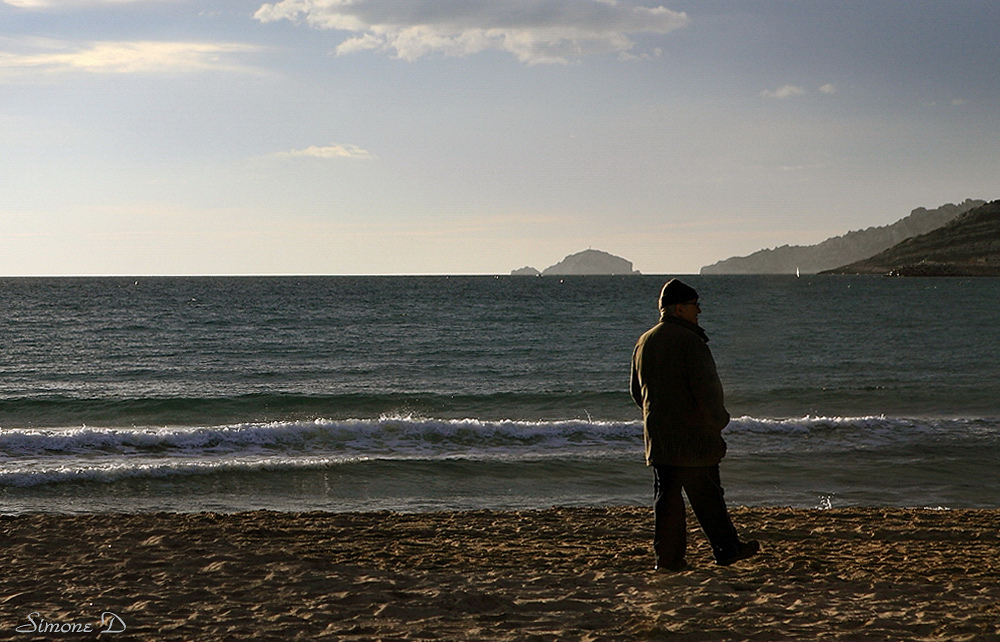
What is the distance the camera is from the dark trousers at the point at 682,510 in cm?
575

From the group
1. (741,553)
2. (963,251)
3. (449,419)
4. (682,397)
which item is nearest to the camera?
(682,397)

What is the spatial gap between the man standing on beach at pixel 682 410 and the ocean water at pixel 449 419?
4.45 m

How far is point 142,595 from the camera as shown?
18.9 feet

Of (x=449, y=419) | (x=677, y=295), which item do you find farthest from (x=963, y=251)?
(x=677, y=295)

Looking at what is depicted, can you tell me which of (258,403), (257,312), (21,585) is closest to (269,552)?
(21,585)

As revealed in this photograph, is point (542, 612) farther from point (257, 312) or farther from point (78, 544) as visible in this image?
point (257, 312)

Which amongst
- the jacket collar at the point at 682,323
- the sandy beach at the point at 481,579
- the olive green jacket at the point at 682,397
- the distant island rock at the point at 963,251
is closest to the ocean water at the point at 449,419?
the sandy beach at the point at 481,579

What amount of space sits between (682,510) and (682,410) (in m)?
0.77

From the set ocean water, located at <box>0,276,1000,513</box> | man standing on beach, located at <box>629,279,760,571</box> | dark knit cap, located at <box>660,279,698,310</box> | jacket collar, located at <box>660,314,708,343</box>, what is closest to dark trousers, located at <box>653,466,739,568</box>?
man standing on beach, located at <box>629,279,760,571</box>

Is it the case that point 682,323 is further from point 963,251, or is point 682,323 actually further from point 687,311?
point 963,251

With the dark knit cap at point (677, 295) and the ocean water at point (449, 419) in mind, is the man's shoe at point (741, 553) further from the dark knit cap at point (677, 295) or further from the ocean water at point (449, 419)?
the ocean water at point (449, 419)

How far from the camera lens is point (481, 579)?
6.17 m

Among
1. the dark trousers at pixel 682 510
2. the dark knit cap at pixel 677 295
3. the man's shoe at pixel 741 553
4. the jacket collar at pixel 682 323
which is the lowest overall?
the man's shoe at pixel 741 553

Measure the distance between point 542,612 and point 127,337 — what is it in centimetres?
3574
